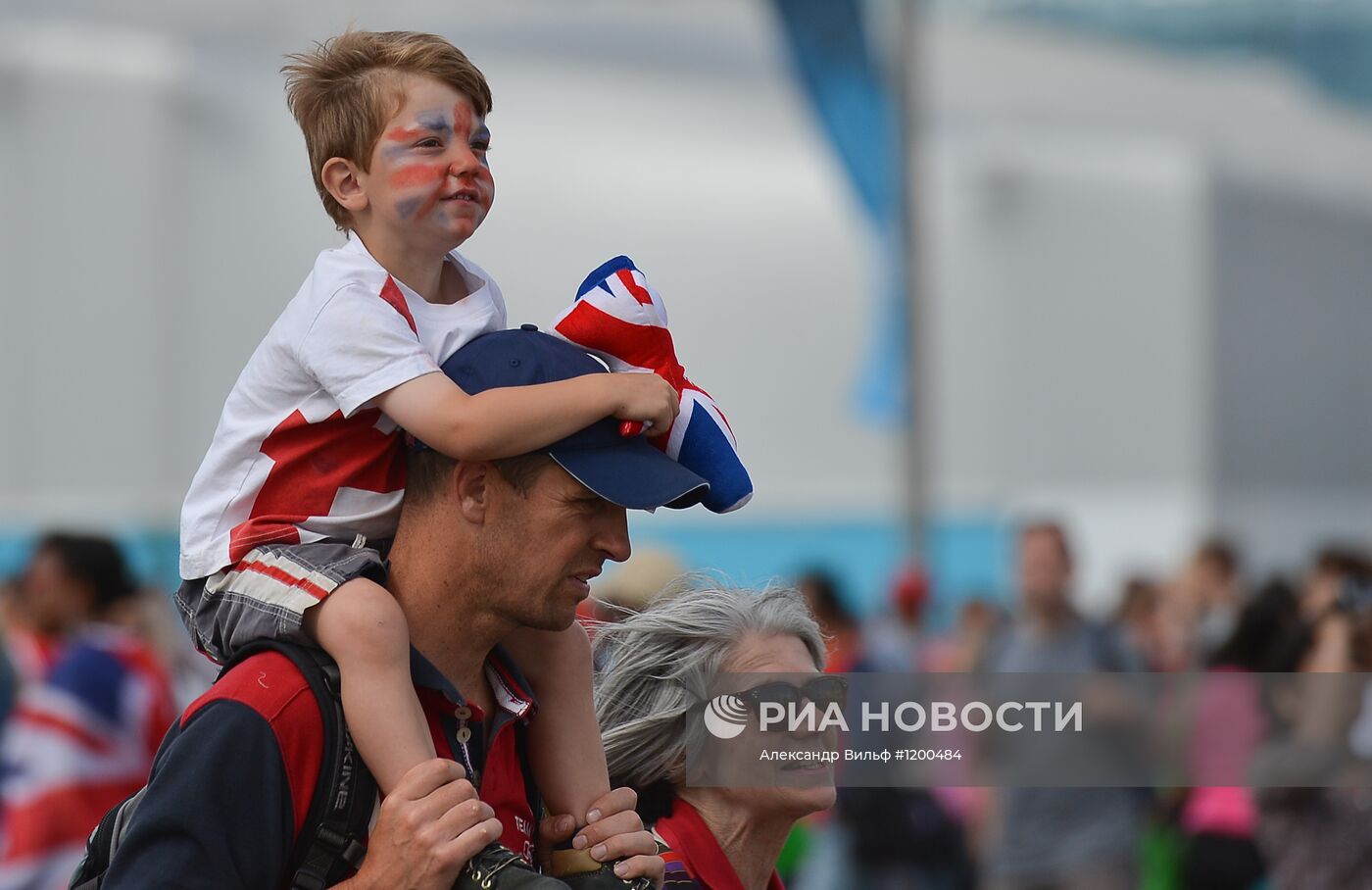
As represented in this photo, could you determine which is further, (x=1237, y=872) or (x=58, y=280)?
(x=58, y=280)

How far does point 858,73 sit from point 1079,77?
13507 mm

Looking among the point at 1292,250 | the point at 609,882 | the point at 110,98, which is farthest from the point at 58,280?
the point at 609,882

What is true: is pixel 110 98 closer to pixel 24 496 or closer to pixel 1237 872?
pixel 24 496

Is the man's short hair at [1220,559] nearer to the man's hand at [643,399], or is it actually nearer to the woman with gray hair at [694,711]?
the woman with gray hair at [694,711]

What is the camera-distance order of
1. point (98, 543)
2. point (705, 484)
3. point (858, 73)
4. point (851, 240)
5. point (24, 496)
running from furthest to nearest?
point (851, 240) → point (24, 496) → point (858, 73) → point (98, 543) → point (705, 484)

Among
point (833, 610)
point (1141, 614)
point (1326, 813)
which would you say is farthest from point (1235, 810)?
point (1141, 614)

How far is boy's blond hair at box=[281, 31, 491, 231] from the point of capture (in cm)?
208

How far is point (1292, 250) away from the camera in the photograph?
23.4 metres

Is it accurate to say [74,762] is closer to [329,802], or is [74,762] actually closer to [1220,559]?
[329,802]

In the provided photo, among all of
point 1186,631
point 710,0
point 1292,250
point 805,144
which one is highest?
point 710,0

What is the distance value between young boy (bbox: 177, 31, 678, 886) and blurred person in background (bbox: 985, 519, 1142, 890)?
525cm

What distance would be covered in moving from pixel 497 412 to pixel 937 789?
5.55 metres

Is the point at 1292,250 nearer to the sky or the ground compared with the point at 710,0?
nearer to the ground

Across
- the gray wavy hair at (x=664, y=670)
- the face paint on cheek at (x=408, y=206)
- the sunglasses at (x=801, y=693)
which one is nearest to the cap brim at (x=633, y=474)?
the face paint on cheek at (x=408, y=206)
